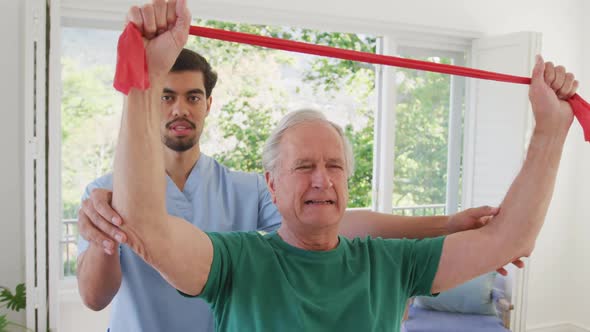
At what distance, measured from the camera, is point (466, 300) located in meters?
3.36

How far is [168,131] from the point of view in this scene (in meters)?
1.42

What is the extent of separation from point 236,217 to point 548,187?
827mm

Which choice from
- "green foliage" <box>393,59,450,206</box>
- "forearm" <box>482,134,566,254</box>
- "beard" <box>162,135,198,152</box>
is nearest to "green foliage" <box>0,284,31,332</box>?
"beard" <box>162,135,198,152</box>

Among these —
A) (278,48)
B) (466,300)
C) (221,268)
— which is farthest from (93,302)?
(466,300)

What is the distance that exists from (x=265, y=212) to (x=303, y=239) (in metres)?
0.33

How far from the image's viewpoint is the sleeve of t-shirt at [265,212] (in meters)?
1.51

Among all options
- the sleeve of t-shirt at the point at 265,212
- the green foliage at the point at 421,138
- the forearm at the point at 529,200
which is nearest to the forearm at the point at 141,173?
the sleeve of t-shirt at the point at 265,212

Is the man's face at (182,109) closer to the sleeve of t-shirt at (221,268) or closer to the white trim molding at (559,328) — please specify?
the sleeve of t-shirt at (221,268)

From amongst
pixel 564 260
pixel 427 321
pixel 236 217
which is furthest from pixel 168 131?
pixel 564 260

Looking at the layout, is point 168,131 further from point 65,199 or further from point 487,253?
point 65,199

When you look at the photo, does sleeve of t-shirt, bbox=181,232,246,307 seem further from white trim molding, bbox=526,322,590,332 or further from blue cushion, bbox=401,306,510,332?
white trim molding, bbox=526,322,590,332

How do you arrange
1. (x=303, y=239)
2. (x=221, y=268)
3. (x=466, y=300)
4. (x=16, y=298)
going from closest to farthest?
1. (x=221, y=268)
2. (x=303, y=239)
3. (x=16, y=298)
4. (x=466, y=300)

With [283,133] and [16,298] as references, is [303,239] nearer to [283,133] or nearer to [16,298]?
[283,133]

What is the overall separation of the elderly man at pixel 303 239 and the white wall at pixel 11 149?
2015 mm
